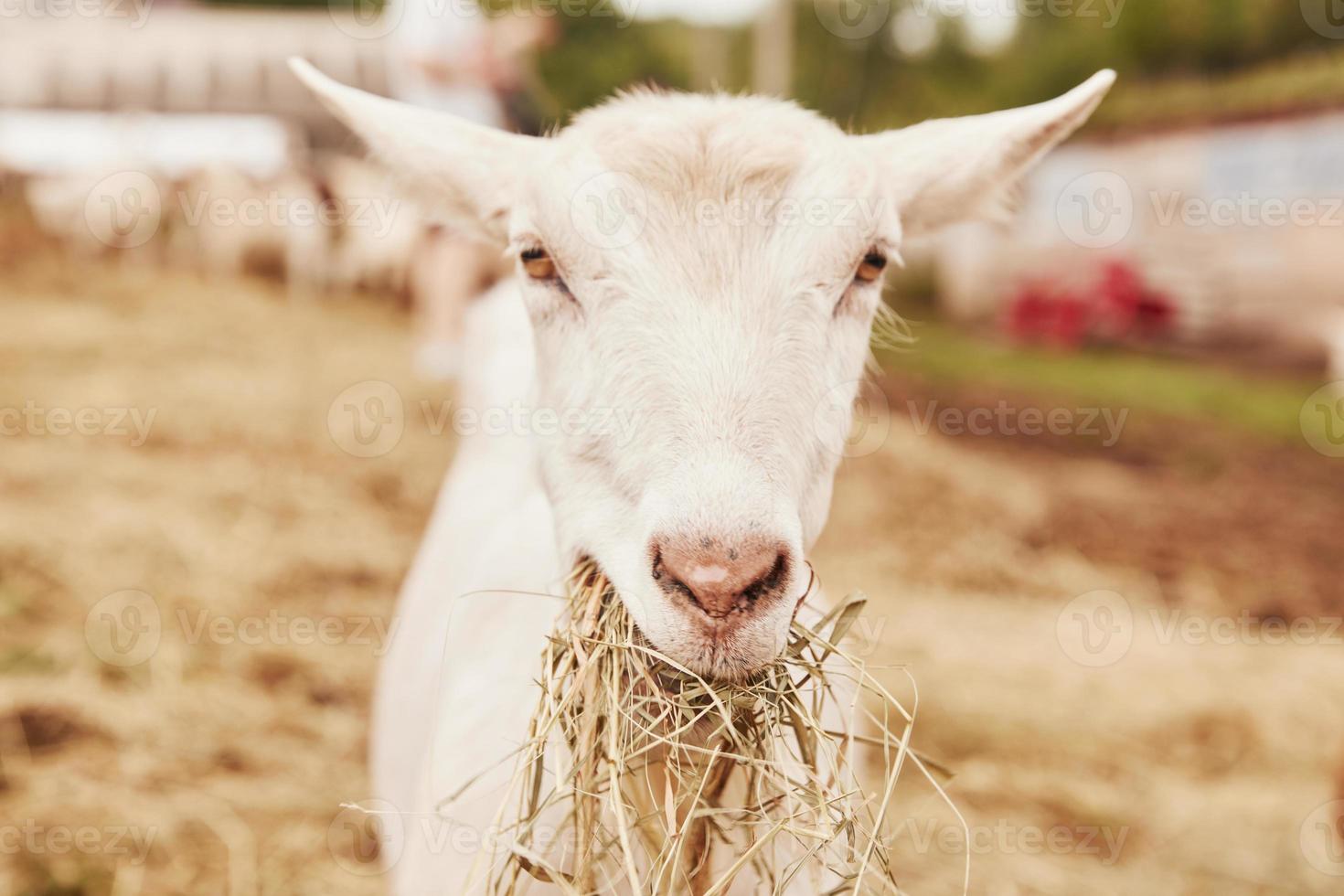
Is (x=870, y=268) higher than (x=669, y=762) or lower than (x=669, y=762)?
higher

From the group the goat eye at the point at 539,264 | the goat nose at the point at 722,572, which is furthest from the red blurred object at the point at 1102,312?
the goat nose at the point at 722,572

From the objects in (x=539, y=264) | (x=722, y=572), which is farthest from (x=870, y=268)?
(x=722, y=572)

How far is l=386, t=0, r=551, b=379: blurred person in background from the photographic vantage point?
680 centimetres

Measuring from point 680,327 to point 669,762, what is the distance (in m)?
0.80

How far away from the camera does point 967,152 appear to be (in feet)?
8.16

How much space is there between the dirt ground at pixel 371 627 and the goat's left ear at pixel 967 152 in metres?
1.12

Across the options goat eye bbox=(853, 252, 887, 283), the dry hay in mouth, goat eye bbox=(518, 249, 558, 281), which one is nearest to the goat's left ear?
goat eye bbox=(853, 252, 887, 283)

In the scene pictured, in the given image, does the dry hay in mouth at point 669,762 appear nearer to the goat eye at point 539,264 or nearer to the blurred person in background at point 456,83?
the goat eye at point 539,264

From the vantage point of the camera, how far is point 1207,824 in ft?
14.2

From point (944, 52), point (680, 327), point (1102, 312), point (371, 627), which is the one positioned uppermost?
point (944, 52)

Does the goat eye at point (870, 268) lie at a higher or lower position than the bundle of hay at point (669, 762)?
higher

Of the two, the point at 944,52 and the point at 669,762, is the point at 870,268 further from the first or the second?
the point at 944,52

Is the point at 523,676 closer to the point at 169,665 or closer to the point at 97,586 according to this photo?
the point at 169,665

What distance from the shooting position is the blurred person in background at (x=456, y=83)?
6.80 m
